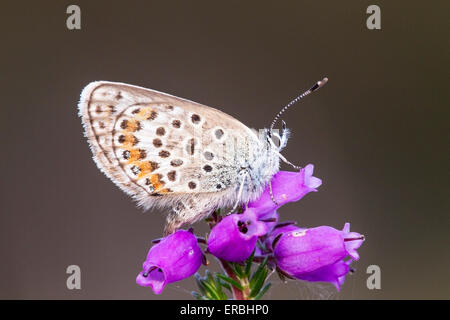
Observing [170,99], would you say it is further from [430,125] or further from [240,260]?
[430,125]

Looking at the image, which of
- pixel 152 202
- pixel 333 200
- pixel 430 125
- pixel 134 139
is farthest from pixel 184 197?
pixel 430 125

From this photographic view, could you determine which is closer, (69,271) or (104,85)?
(104,85)

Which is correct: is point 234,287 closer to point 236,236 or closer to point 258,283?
point 258,283

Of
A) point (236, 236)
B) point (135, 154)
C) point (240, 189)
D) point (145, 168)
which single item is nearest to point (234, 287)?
point (236, 236)

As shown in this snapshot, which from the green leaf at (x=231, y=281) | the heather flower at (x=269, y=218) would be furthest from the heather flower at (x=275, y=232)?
the green leaf at (x=231, y=281)

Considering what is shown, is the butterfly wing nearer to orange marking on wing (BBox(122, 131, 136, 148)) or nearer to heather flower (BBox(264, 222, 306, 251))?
orange marking on wing (BBox(122, 131, 136, 148))

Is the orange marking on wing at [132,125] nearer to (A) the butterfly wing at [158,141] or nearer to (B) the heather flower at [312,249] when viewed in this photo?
(A) the butterfly wing at [158,141]

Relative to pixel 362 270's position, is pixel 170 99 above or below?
above
